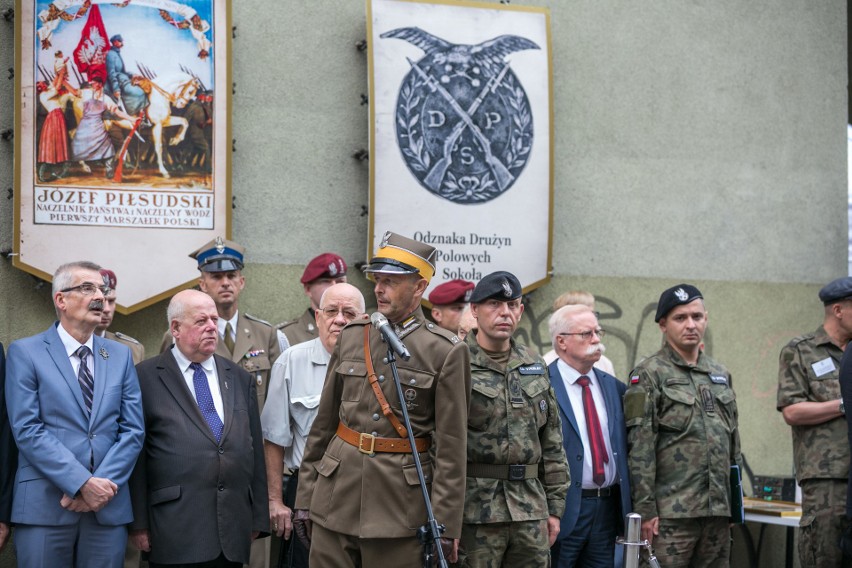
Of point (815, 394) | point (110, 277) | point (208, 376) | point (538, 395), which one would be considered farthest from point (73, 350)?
point (815, 394)

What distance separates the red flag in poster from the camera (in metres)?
7.14

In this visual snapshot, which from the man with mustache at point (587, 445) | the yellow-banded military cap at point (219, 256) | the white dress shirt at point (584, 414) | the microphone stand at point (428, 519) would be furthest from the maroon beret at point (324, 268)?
the microphone stand at point (428, 519)

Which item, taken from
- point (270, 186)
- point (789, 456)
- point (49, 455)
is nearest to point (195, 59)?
point (270, 186)

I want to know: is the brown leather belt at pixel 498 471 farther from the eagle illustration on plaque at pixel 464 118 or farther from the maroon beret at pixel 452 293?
the eagle illustration on plaque at pixel 464 118

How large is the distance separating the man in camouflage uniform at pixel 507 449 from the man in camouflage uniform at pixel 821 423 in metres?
1.89

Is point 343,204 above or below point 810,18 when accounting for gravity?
below

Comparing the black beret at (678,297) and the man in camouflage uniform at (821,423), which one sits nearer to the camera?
the black beret at (678,297)

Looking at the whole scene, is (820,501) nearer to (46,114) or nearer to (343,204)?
(343,204)

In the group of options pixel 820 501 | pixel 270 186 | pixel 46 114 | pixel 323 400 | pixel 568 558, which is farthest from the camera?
pixel 270 186

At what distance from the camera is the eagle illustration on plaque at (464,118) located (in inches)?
312

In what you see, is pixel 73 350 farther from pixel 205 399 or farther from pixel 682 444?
pixel 682 444

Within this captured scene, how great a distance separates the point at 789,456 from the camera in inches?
351

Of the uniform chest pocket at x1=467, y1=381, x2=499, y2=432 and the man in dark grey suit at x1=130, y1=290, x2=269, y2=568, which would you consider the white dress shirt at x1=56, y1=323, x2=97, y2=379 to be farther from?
the uniform chest pocket at x1=467, y1=381, x2=499, y2=432

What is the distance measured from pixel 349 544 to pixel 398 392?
74cm
